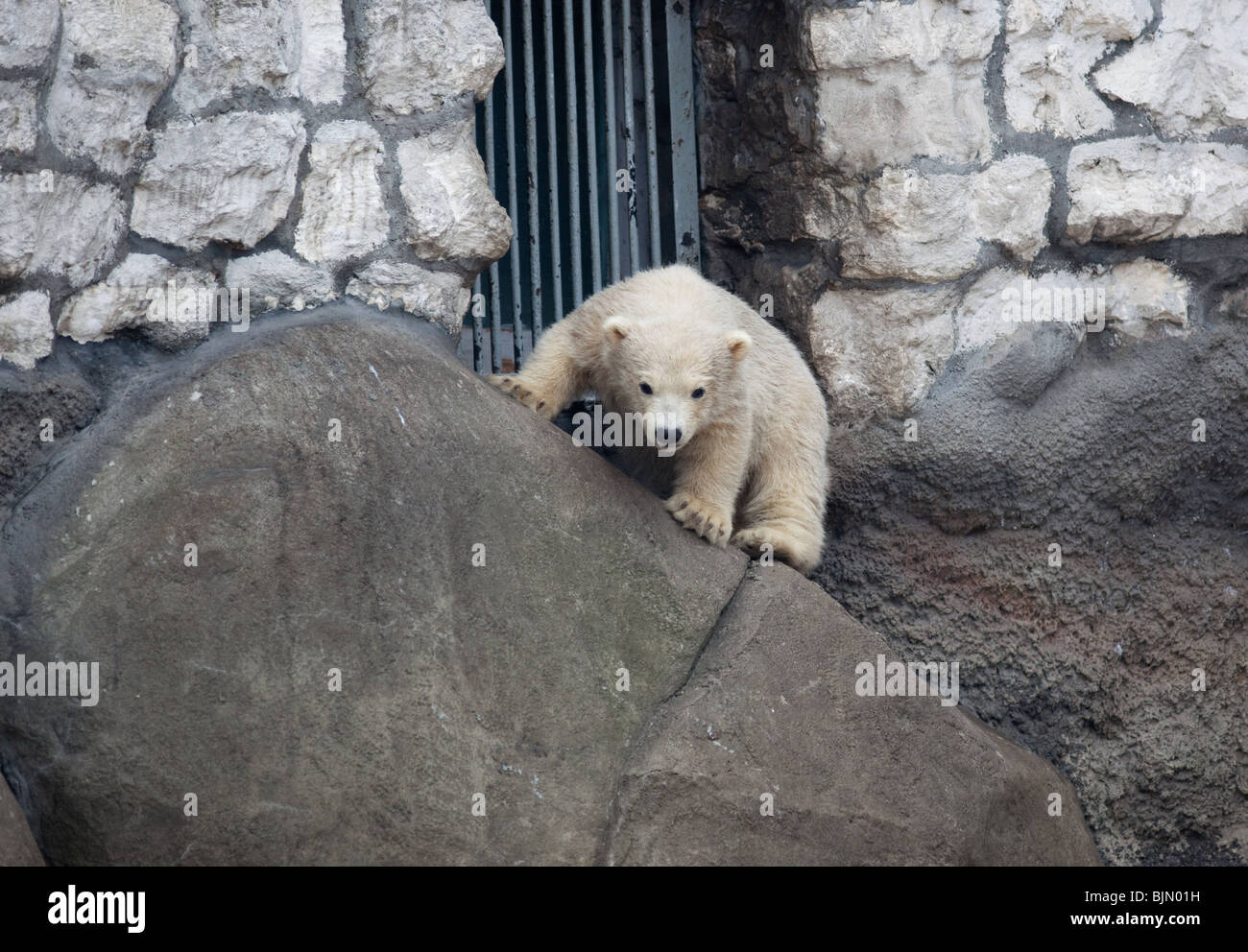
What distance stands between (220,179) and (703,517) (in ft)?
7.13

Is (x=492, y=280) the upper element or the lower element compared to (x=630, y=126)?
lower

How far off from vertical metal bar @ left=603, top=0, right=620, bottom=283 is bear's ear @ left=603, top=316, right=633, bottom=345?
116 centimetres

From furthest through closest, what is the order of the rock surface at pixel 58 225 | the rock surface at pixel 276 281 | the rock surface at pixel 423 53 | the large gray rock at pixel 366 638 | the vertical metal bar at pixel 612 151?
the vertical metal bar at pixel 612 151
the rock surface at pixel 423 53
the rock surface at pixel 276 281
the rock surface at pixel 58 225
the large gray rock at pixel 366 638

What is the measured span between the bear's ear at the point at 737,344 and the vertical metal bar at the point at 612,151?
1.21m

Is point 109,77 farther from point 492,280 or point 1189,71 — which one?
point 1189,71

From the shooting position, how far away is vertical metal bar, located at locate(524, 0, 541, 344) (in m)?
5.84

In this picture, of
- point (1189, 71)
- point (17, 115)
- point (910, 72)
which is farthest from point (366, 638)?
point (1189, 71)

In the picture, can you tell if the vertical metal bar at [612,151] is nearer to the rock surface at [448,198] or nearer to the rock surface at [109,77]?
the rock surface at [448,198]

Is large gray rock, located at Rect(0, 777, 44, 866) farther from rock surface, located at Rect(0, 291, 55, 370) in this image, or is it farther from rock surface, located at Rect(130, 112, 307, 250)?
rock surface, located at Rect(130, 112, 307, 250)

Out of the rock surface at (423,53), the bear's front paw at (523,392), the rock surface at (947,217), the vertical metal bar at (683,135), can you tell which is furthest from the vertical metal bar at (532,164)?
the rock surface at (947,217)

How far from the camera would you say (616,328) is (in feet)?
16.0

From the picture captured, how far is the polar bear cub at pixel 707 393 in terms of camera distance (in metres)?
4.84

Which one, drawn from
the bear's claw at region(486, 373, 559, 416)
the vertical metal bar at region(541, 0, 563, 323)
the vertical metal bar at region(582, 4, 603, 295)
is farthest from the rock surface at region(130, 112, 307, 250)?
the vertical metal bar at region(582, 4, 603, 295)

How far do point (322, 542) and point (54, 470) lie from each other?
0.87 metres
